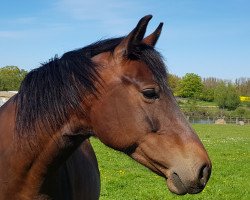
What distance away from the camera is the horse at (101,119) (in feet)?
8.91

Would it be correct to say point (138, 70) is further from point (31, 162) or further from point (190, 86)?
point (190, 86)

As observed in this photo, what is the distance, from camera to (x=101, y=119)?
284 cm

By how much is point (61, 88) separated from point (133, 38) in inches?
25.4

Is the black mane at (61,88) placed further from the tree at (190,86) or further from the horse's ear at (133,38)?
the tree at (190,86)

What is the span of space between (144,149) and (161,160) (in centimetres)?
14

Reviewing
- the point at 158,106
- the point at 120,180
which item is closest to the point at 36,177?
the point at 158,106

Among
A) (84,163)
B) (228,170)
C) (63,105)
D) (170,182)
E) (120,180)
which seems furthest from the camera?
(228,170)

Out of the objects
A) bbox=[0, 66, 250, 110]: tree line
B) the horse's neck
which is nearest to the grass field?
the horse's neck

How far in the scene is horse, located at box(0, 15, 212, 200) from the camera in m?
2.72

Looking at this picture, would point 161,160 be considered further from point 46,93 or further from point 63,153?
point 46,93

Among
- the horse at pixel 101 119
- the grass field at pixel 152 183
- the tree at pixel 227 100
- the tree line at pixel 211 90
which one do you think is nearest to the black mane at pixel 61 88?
the horse at pixel 101 119

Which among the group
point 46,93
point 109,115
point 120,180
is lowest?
point 120,180

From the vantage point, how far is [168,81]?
2969 millimetres

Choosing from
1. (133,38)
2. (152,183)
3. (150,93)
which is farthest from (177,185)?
(152,183)
